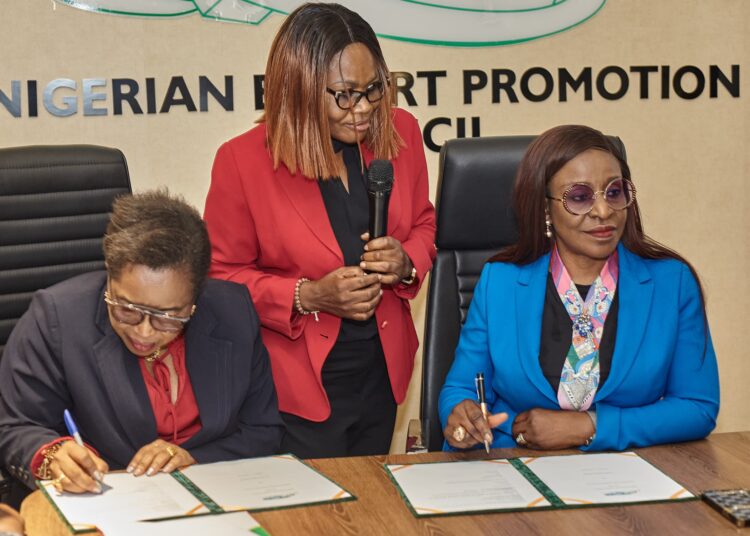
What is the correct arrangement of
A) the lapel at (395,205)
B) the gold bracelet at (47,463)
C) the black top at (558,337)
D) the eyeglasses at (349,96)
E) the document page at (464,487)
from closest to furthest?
the document page at (464,487), the gold bracelet at (47,463), the black top at (558,337), the eyeglasses at (349,96), the lapel at (395,205)

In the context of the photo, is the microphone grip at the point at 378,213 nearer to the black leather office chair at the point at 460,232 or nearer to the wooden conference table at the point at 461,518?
the black leather office chair at the point at 460,232

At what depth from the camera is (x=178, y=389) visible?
7.74ft

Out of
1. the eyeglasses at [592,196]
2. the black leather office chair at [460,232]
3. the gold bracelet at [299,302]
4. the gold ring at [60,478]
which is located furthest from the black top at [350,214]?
the gold ring at [60,478]

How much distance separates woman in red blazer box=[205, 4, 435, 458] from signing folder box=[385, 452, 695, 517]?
0.59 meters

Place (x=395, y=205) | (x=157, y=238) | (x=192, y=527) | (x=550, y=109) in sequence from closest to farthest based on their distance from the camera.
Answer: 1. (x=192, y=527)
2. (x=157, y=238)
3. (x=395, y=205)
4. (x=550, y=109)

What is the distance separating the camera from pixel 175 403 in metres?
2.35

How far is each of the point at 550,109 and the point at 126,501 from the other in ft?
9.56

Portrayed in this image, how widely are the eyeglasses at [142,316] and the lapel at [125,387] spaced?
10cm

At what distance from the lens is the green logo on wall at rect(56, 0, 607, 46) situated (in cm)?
407

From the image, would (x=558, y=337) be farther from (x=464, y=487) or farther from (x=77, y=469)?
(x=77, y=469)

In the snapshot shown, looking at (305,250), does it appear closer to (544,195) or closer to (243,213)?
(243,213)

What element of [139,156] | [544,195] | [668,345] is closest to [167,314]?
[544,195]

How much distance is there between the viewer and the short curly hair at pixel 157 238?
215cm

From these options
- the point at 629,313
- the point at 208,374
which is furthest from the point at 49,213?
the point at 629,313
